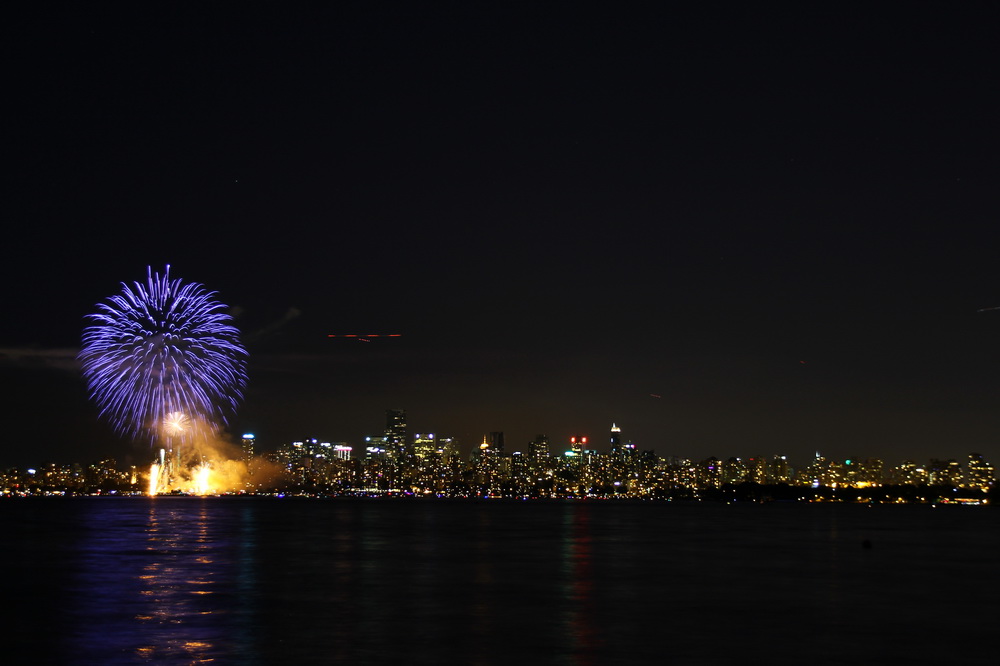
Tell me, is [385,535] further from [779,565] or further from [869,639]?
[869,639]

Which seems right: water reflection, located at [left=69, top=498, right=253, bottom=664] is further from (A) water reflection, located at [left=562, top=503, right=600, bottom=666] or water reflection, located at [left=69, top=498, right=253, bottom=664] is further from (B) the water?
(A) water reflection, located at [left=562, top=503, right=600, bottom=666]

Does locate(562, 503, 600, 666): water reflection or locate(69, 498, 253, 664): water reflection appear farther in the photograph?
locate(562, 503, 600, 666): water reflection

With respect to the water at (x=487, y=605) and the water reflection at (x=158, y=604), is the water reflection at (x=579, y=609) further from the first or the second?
the water reflection at (x=158, y=604)

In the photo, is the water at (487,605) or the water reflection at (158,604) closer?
the water reflection at (158,604)

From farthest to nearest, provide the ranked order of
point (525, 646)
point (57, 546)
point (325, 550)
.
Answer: point (57, 546), point (325, 550), point (525, 646)

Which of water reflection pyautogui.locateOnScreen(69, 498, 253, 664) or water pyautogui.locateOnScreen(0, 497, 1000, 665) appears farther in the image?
water pyautogui.locateOnScreen(0, 497, 1000, 665)

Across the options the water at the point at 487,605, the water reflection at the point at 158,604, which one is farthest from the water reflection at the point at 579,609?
the water reflection at the point at 158,604

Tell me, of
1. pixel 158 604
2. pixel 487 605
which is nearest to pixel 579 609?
pixel 487 605

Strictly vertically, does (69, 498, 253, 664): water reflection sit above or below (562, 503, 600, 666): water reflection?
above

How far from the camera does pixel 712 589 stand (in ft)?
135

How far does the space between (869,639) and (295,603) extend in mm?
17800

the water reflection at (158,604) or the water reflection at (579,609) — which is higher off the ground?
the water reflection at (158,604)

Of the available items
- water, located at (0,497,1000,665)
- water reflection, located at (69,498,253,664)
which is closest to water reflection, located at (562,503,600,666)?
water, located at (0,497,1000,665)

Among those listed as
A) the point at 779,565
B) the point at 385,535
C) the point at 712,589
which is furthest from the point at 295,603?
the point at 385,535
